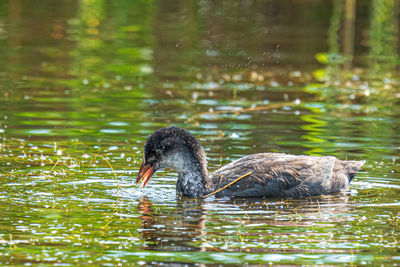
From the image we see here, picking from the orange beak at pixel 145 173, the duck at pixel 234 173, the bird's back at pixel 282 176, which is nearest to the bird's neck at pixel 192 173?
the duck at pixel 234 173

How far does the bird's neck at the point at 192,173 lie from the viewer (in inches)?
428

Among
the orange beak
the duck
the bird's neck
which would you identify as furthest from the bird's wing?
the orange beak

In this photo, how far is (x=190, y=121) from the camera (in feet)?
52.2

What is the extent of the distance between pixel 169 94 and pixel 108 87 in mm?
1601

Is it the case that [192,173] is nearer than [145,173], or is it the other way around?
[192,173]

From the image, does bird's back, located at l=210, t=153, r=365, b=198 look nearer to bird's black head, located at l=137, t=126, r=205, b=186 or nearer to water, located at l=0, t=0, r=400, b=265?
water, located at l=0, t=0, r=400, b=265

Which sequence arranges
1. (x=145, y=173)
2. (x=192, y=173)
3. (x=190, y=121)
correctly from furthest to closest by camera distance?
(x=190, y=121) < (x=145, y=173) < (x=192, y=173)

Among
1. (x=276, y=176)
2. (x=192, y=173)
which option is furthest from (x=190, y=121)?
(x=276, y=176)

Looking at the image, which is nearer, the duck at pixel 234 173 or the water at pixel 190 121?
the water at pixel 190 121

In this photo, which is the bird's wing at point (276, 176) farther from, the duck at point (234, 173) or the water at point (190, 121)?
the water at point (190, 121)

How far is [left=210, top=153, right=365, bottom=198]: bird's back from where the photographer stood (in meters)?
10.9

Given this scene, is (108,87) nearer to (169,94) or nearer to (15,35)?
(169,94)

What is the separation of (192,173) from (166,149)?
0.47 meters

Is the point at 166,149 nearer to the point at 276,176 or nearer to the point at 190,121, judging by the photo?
the point at 276,176
